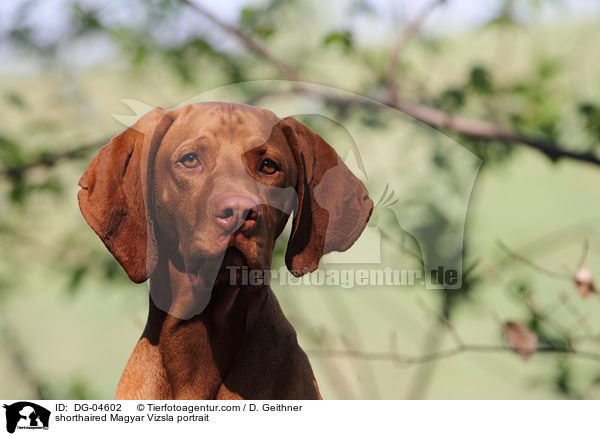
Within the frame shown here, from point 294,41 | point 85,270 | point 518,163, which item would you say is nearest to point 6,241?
point 85,270

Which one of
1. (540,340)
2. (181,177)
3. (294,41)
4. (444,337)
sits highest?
(294,41)

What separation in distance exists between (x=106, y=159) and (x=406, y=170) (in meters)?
1.07

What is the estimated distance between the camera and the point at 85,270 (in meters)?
2.66

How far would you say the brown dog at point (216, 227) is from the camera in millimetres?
997

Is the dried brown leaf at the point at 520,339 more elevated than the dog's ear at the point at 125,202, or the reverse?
the dog's ear at the point at 125,202

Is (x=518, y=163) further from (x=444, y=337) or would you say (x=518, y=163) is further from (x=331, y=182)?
(x=331, y=182)

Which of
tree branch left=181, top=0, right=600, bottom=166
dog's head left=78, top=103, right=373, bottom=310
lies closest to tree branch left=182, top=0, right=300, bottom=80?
tree branch left=181, top=0, right=600, bottom=166

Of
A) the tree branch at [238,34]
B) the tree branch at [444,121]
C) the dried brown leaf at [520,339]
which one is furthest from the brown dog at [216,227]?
the dried brown leaf at [520,339]

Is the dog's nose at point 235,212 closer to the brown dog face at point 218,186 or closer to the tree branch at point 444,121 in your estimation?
the brown dog face at point 218,186

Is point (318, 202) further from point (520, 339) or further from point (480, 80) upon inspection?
point (480, 80)

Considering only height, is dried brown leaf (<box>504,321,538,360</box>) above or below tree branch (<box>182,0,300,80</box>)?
below

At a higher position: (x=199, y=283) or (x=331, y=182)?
(x=331, y=182)
